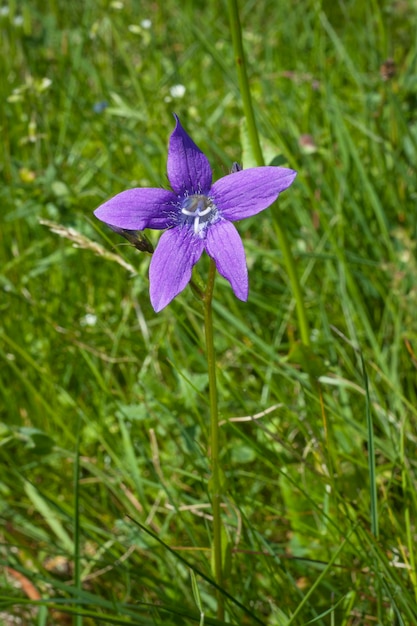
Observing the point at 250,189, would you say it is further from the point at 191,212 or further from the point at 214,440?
the point at 214,440

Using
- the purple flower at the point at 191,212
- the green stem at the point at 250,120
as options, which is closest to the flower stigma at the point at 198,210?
the purple flower at the point at 191,212

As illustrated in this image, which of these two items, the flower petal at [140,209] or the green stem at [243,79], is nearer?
the flower petal at [140,209]

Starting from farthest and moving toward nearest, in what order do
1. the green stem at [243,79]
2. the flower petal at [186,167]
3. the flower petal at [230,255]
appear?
the green stem at [243,79] < the flower petal at [186,167] < the flower petal at [230,255]

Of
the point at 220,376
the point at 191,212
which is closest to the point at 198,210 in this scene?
the point at 191,212

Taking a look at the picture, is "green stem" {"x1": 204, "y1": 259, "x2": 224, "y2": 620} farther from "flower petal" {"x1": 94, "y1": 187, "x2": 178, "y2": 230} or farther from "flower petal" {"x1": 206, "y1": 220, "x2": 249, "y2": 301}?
"flower petal" {"x1": 94, "y1": 187, "x2": 178, "y2": 230}

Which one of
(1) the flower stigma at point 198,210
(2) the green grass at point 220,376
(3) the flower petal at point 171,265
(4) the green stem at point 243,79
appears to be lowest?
(2) the green grass at point 220,376

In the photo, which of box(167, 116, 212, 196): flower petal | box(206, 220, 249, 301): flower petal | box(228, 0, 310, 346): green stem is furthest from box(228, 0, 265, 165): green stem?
box(206, 220, 249, 301): flower petal

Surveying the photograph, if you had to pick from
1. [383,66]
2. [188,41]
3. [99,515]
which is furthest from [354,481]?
[188,41]

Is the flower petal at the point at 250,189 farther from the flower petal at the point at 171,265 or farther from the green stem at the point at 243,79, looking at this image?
the green stem at the point at 243,79
